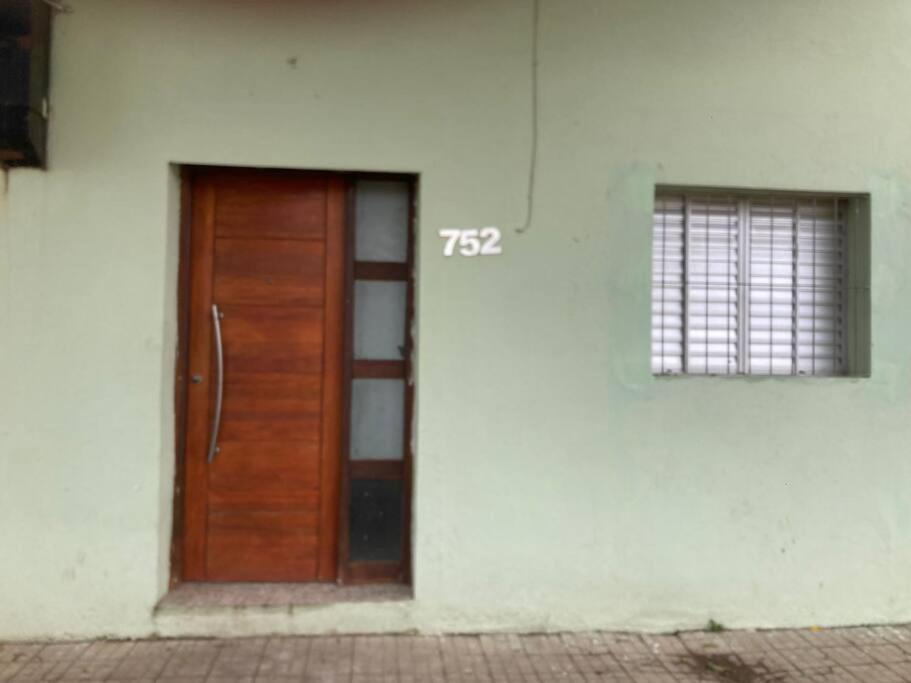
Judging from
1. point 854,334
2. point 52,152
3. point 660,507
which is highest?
point 52,152

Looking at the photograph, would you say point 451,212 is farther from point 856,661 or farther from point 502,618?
point 856,661

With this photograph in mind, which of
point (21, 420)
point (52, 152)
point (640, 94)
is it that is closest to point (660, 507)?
point (640, 94)

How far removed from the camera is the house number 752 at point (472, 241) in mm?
3707

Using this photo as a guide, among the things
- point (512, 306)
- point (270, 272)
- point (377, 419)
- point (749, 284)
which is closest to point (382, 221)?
point (270, 272)

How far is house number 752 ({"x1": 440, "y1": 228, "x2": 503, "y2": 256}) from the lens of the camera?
3707 millimetres

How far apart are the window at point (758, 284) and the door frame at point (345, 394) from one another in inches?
55.5

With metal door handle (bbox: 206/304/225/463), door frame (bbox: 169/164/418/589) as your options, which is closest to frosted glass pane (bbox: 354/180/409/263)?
door frame (bbox: 169/164/418/589)

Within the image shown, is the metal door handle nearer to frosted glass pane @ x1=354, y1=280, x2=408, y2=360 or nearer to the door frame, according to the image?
the door frame

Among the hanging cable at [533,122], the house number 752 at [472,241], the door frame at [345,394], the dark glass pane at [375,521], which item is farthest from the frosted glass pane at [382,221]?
the dark glass pane at [375,521]

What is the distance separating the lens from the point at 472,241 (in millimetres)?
3723

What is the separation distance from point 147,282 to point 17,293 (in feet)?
2.10

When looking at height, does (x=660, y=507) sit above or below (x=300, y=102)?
below

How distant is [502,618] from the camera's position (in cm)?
371

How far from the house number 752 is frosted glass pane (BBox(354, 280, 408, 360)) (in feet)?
1.33
